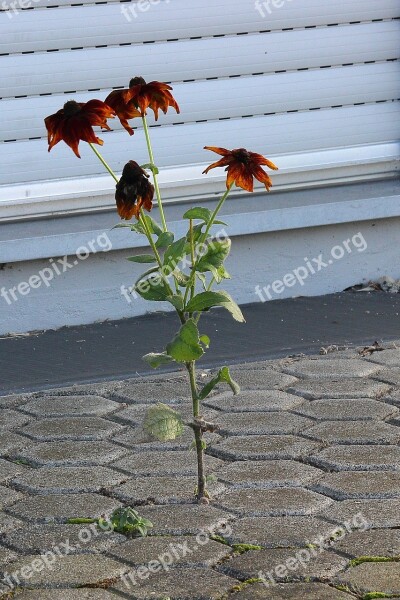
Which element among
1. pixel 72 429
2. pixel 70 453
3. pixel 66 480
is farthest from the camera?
pixel 72 429

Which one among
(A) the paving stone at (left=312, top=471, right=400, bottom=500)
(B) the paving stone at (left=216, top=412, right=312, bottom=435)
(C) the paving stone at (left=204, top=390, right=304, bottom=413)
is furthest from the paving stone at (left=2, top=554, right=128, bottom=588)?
(C) the paving stone at (left=204, top=390, right=304, bottom=413)

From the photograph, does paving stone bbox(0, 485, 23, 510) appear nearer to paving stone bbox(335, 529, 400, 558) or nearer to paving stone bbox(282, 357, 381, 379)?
paving stone bbox(335, 529, 400, 558)

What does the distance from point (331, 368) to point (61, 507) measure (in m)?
1.80

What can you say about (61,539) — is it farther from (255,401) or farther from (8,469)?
(255,401)

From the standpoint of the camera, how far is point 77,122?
9.92ft

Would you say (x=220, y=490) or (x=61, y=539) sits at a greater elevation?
(x=220, y=490)

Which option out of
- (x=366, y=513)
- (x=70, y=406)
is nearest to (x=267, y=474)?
(x=366, y=513)

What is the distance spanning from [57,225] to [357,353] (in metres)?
1.86

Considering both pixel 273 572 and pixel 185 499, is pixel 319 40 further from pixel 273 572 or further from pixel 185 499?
pixel 273 572

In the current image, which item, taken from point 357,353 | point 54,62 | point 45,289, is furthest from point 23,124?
point 357,353

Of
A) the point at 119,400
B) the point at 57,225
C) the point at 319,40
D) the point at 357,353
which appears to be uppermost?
the point at 319,40

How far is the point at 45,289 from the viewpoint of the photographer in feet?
19.0

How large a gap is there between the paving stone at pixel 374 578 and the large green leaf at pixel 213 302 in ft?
2.54

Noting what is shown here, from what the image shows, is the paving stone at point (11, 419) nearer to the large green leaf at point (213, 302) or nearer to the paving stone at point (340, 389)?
the paving stone at point (340, 389)
